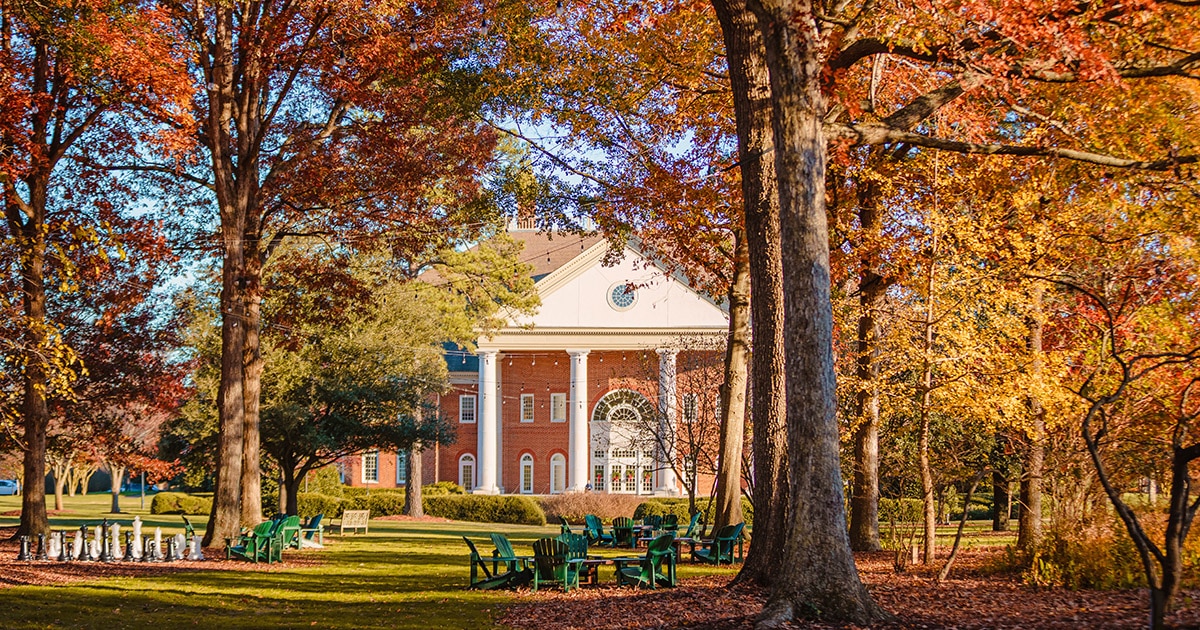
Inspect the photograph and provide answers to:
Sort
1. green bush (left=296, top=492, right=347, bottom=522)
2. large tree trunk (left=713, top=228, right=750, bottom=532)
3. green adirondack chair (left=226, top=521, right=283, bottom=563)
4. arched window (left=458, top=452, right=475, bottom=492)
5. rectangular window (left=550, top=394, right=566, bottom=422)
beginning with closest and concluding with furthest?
green adirondack chair (left=226, top=521, right=283, bottom=563) < large tree trunk (left=713, top=228, right=750, bottom=532) < green bush (left=296, top=492, right=347, bottom=522) < rectangular window (left=550, top=394, right=566, bottom=422) < arched window (left=458, top=452, right=475, bottom=492)

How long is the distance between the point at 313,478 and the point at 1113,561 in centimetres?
3763

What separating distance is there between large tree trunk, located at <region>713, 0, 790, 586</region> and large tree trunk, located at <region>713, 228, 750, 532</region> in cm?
799

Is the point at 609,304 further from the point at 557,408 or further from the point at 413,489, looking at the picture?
the point at 413,489

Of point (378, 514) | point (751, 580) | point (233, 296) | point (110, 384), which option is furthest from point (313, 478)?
point (751, 580)

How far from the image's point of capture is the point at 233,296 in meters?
20.5

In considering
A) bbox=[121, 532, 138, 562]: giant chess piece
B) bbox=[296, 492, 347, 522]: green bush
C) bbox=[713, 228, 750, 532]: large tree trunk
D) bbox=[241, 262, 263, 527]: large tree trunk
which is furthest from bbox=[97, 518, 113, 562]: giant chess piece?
bbox=[296, 492, 347, 522]: green bush

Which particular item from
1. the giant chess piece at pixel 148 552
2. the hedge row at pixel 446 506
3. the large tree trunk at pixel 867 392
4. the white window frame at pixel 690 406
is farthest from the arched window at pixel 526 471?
the giant chess piece at pixel 148 552

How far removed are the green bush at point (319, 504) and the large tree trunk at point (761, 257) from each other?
106ft

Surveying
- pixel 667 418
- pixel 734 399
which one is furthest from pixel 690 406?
pixel 734 399

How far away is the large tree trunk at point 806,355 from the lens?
9.63 metres

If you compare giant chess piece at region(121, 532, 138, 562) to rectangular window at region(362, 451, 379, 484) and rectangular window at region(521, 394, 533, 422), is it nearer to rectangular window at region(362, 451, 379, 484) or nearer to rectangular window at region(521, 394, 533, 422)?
rectangular window at region(521, 394, 533, 422)

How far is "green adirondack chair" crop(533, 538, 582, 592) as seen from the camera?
14.7 m

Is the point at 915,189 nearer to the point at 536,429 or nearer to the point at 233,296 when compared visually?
the point at 233,296

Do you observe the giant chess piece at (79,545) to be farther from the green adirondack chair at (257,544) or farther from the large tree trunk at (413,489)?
the large tree trunk at (413,489)
